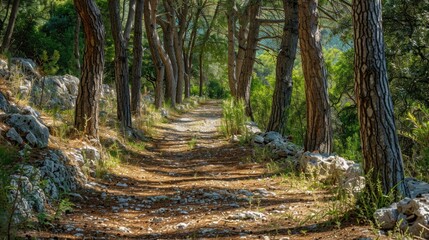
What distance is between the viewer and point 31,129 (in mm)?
7223

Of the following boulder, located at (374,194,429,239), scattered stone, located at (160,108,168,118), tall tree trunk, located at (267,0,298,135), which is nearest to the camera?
boulder, located at (374,194,429,239)

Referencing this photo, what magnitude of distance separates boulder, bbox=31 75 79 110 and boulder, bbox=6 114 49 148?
286 centimetres

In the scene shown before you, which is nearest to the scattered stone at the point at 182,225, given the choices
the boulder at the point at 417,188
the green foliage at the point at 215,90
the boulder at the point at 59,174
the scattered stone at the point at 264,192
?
the boulder at the point at 59,174

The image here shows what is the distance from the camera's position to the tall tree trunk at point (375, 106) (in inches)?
208

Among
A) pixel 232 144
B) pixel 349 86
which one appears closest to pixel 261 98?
pixel 349 86

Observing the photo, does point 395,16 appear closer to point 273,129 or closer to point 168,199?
point 273,129

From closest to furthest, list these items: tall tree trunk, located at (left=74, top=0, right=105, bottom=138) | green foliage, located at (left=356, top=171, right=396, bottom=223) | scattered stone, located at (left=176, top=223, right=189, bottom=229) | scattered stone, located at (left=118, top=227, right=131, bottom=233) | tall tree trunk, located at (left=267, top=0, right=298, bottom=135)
Answer: green foliage, located at (left=356, top=171, right=396, bottom=223), scattered stone, located at (left=118, top=227, right=131, bottom=233), scattered stone, located at (left=176, top=223, right=189, bottom=229), tall tree trunk, located at (left=74, top=0, right=105, bottom=138), tall tree trunk, located at (left=267, top=0, right=298, bottom=135)

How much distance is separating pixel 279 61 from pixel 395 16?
9.13ft

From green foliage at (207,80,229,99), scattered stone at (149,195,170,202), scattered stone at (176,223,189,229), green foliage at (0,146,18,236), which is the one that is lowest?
scattered stone at (149,195,170,202)

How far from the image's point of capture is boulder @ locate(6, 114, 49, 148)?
709cm

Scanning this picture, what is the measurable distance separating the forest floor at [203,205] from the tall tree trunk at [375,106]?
0.63 meters

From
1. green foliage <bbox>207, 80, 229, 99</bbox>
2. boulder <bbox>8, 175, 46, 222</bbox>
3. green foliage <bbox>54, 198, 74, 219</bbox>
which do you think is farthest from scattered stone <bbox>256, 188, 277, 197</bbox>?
green foliage <bbox>207, 80, 229, 99</bbox>

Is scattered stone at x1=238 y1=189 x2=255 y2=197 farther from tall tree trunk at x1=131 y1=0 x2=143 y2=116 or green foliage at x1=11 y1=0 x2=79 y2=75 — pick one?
green foliage at x1=11 y1=0 x2=79 y2=75

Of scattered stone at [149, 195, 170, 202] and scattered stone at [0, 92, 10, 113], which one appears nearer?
scattered stone at [149, 195, 170, 202]
